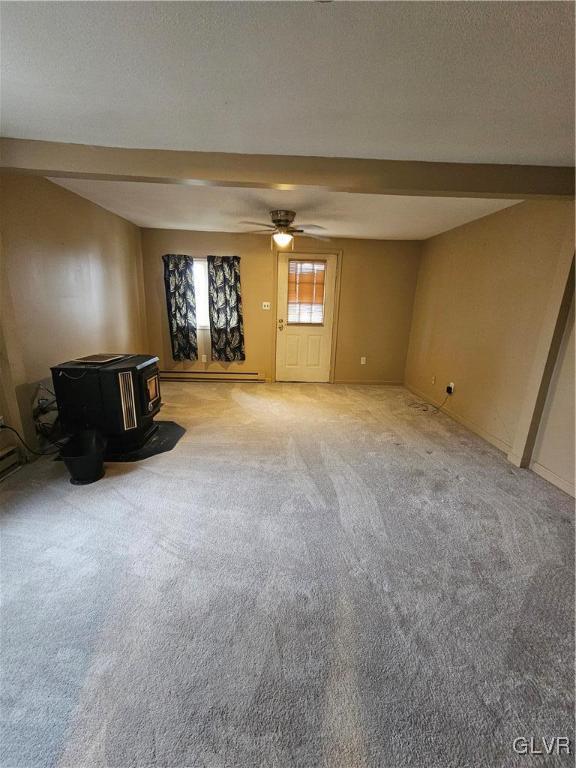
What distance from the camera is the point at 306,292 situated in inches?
201

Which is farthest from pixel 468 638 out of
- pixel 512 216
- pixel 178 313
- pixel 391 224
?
pixel 178 313

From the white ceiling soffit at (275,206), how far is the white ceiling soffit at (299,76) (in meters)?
0.90

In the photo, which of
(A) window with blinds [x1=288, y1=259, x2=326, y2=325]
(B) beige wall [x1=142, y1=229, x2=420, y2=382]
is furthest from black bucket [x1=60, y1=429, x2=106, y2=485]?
(A) window with blinds [x1=288, y1=259, x2=326, y2=325]

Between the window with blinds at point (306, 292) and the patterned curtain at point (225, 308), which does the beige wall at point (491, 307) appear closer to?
the window with blinds at point (306, 292)

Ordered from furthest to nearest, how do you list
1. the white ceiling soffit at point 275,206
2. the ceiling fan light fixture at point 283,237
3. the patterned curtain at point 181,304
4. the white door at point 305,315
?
the white door at point 305,315 < the patterned curtain at point 181,304 < the ceiling fan light fixture at point 283,237 < the white ceiling soffit at point 275,206

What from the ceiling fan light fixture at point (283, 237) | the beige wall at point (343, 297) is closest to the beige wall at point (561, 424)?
the ceiling fan light fixture at point (283, 237)

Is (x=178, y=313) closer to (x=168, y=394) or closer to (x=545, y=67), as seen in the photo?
(x=168, y=394)

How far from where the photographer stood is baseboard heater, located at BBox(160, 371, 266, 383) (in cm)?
526

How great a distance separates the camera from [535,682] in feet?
3.93

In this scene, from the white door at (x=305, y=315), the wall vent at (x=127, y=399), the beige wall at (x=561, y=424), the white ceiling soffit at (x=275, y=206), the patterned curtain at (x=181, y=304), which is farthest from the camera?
the white door at (x=305, y=315)

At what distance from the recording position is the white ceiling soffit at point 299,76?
107cm

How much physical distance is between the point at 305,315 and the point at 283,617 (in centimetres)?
437

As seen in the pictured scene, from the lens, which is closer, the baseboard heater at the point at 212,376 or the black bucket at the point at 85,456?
the black bucket at the point at 85,456

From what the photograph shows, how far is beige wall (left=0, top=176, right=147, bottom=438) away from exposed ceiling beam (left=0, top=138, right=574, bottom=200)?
610mm
